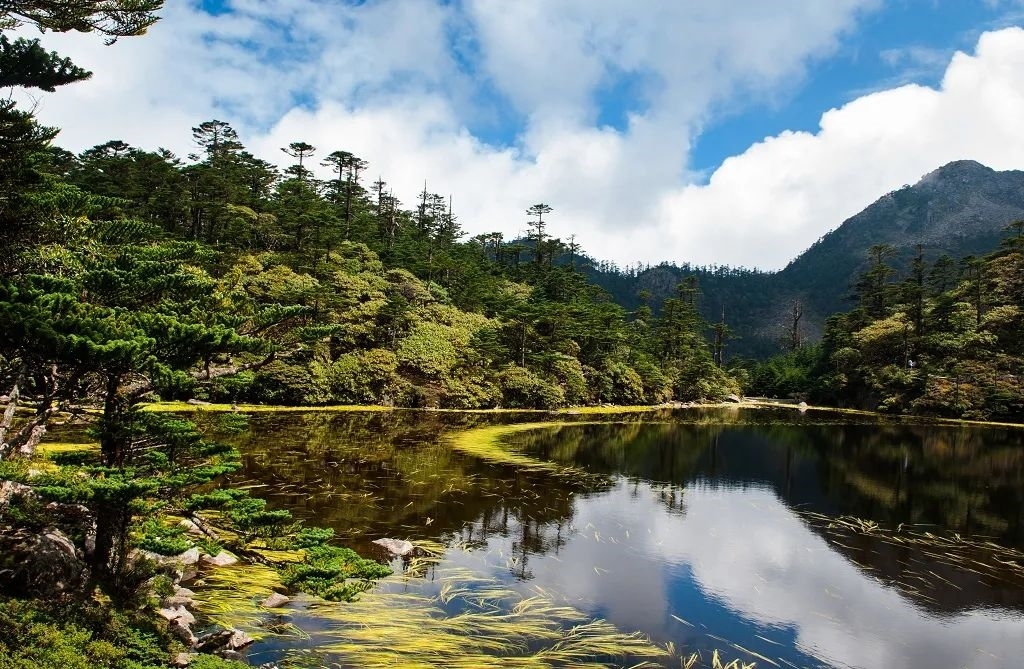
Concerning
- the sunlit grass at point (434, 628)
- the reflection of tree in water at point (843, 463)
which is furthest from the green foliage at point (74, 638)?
the reflection of tree in water at point (843, 463)

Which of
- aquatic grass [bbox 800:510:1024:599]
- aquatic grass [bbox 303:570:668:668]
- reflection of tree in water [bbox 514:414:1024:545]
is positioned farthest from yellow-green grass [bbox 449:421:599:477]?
aquatic grass [bbox 303:570:668:668]

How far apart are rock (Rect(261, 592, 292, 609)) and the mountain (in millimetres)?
139930

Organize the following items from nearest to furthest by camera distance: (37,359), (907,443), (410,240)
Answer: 1. (37,359)
2. (907,443)
3. (410,240)

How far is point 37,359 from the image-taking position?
6668 millimetres

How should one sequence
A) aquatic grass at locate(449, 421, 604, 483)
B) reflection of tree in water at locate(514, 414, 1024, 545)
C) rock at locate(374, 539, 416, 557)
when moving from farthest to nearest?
aquatic grass at locate(449, 421, 604, 483) → reflection of tree in water at locate(514, 414, 1024, 545) → rock at locate(374, 539, 416, 557)

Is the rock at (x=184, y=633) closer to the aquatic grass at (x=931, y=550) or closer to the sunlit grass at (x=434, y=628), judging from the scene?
the sunlit grass at (x=434, y=628)

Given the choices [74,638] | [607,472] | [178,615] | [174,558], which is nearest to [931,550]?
[607,472]

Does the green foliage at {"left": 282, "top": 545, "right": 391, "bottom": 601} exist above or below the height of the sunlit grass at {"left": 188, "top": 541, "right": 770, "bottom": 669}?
above

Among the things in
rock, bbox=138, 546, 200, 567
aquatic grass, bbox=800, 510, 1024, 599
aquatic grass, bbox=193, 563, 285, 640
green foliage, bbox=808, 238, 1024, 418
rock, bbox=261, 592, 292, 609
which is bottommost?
aquatic grass, bbox=800, 510, 1024, 599

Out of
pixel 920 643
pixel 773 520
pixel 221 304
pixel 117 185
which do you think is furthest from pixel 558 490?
pixel 117 185

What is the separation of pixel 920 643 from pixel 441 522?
10.1m

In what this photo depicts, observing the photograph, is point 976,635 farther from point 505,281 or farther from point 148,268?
point 505,281

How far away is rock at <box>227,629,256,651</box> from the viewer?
7.44 m

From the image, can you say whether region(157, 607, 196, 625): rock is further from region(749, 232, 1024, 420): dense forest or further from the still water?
region(749, 232, 1024, 420): dense forest
